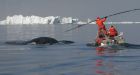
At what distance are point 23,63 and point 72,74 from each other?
6.33 metres

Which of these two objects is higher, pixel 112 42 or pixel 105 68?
pixel 112 42

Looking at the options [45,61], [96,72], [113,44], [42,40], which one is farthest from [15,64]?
[42,40]

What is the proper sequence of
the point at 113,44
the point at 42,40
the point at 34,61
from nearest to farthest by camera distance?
1. the point at 34,61
2. the point at 113,44
3. the point at 42,40

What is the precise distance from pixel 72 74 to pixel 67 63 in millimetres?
5483

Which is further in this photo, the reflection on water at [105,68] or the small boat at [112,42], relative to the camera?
the small boat at [112,42]

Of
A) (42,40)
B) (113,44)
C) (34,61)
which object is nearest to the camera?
(34,61)

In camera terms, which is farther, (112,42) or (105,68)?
(112,42)

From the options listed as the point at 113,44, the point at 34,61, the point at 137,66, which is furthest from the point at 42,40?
the point at 137,66

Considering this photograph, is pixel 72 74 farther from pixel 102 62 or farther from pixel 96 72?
pixel 102 62

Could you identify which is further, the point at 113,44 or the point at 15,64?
the point at 113,44

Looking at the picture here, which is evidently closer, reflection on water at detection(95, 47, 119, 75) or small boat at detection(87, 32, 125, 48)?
reflection on water at detection(95, 47, 119, 75)

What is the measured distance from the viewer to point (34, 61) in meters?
29.6

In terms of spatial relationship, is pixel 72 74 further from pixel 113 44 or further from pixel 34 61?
pixel 113 44

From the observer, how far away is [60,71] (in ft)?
79.2
